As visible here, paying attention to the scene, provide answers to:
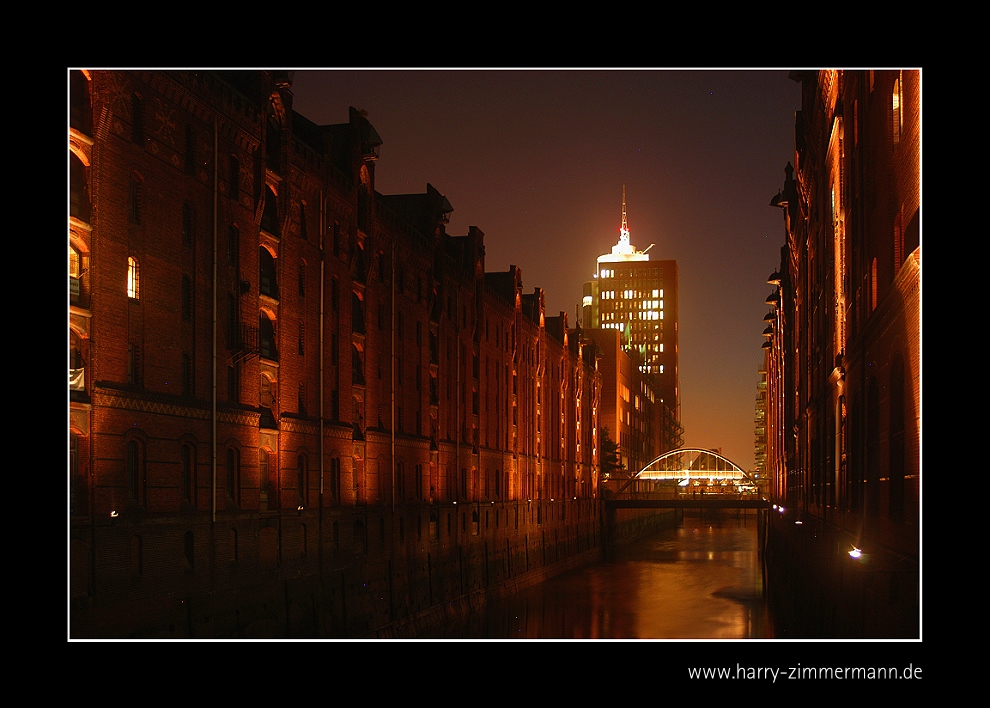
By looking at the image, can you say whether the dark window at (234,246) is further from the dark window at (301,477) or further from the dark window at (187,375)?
the dark window at (301,477)

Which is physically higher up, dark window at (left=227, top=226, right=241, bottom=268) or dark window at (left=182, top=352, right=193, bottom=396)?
dark window at (left=227, top=226, right=241, bottom=268)

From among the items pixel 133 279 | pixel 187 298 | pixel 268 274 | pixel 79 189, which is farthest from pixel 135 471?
pixel 268 274

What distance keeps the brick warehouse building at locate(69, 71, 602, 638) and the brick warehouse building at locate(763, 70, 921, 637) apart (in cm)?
1393

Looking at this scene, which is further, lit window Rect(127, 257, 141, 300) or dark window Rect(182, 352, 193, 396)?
dark window Rect(182, 352, 193, 396)

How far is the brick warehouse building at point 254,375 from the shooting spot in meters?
23.8

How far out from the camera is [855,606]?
21.9m

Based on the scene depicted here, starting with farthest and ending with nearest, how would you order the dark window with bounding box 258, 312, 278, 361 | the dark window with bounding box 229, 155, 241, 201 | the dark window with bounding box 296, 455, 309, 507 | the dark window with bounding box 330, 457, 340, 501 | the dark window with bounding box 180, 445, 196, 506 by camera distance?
the dark window with bounding box 330, 457, 340, 501, the dark window with bounding box 296, 455, 309, 507, the dark window with bounding box 258, 312, 278, 361, the dark window with bounding box 229, 155, 241, 201, the dark window with bounding box 180, 445, 196, 506

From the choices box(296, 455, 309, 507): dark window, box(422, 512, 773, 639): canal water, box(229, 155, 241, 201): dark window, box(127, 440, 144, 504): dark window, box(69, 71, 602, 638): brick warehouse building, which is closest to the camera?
box(69, 71, 602, 638): brick warehouse building

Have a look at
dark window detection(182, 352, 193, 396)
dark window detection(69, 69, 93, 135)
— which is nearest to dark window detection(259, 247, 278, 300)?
dark window detection(182, 352, 193, 396)

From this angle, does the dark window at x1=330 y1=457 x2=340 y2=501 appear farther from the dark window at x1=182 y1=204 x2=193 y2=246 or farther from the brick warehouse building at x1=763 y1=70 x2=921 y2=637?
the brick warehouse building at x1=763 y1=70 x2=921 y2=637

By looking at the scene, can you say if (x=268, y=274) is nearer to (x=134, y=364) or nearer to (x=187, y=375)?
(x=187, y=375)

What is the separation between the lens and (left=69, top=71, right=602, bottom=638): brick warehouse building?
78.2 ft
